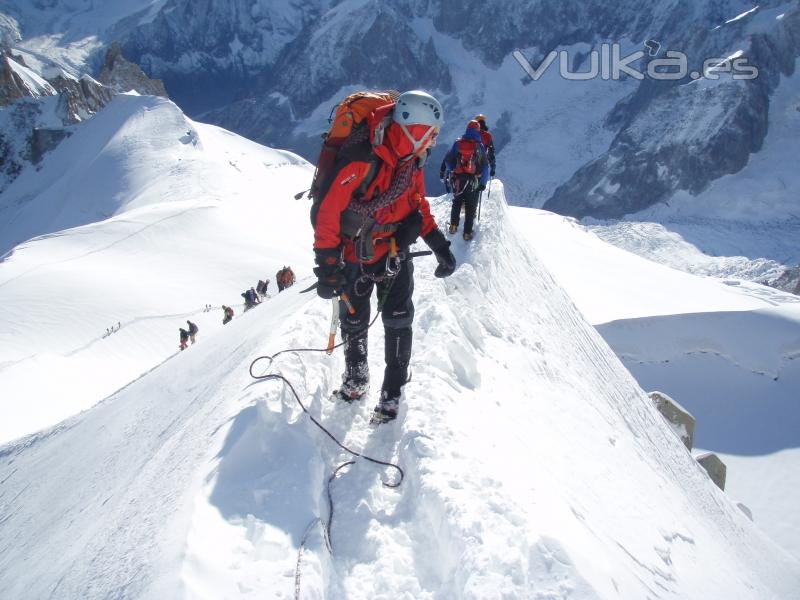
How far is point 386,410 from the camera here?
476cm

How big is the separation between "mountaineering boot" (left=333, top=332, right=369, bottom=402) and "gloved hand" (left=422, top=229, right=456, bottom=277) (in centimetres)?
96

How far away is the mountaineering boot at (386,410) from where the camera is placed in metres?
4.76

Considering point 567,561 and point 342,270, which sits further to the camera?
point 342,270

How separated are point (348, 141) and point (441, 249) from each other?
145cm

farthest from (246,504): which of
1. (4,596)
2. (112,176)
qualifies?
(112,176)

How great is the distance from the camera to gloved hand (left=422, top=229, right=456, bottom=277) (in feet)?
17.1

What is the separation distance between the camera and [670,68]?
15688 cm

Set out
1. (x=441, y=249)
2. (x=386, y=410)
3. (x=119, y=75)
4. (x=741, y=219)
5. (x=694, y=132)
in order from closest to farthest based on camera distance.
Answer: (x=386, y=410), (x=441, y=249), (x=119, y=75), (x=741, y=219), (x=694, y=132)

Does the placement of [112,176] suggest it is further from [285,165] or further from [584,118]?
[584,118]

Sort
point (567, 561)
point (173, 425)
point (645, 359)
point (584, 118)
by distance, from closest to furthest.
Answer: point (567, 561), point (173, 425), point (645, 359), point (584, 118)

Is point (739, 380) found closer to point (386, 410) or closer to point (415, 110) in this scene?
point (386, 410)

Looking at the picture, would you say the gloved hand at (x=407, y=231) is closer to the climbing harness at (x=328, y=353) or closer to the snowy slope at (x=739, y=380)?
the climbing harness at (x=328, y=353)

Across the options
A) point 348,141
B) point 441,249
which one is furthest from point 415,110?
point 441,249

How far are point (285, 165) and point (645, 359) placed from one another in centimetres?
6091
